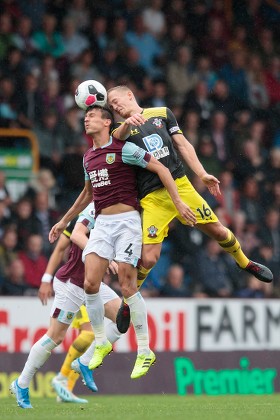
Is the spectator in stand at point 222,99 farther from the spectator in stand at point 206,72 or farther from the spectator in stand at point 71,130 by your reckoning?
the spectator in stand at point 71,130

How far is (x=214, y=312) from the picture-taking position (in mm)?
15281

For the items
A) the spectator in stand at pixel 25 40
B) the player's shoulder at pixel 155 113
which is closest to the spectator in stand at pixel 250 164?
the spectator in stand at pixel 25 40

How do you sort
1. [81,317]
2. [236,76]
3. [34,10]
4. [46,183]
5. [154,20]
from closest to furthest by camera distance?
[81,317], [46,183], [34,10], [154,20], [236,76]

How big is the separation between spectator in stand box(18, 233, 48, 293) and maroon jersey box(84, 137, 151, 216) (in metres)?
4.62

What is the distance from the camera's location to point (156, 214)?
34.2ft

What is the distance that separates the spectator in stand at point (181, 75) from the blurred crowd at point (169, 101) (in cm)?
2

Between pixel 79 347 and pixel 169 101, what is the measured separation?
21.9ft

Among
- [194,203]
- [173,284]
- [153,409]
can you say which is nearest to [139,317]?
[153,409]

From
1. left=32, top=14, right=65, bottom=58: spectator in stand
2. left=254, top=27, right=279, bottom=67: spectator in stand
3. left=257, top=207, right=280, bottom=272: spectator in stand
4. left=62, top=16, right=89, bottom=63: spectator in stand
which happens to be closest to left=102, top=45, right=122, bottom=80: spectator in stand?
left=62, top=16, right=89, bottom=63: spectator in stand

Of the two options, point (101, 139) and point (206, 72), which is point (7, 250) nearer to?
point (101, 139)

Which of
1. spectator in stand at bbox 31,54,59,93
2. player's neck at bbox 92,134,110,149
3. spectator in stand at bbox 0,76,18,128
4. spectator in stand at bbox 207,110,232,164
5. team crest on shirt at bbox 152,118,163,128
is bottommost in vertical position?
player's neck at bbox 92,134,110,149

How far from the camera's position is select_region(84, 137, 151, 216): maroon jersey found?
10.2m

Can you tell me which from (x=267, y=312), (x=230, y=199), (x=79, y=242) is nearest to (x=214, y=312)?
(x=267, y=312)

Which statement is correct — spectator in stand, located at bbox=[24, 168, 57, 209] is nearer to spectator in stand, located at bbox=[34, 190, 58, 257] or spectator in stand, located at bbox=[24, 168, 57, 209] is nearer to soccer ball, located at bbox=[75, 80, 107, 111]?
spectator in stand, located at bbox=[34, 190, 58, 257]
